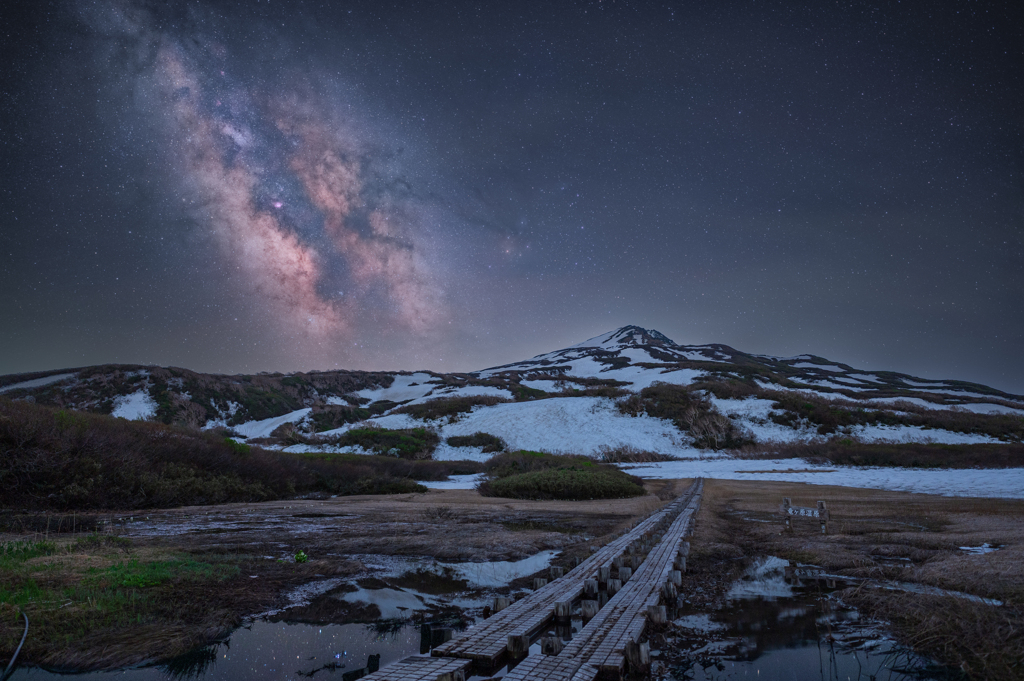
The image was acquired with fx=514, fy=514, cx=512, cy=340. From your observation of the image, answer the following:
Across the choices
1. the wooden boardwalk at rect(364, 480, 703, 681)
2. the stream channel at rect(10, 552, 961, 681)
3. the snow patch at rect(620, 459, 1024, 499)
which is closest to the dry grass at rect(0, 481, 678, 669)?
the stream channel at rect(10, 552, 961, 681)

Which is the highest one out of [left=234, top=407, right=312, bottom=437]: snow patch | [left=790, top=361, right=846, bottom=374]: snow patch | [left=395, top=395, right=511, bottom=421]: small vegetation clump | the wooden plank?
[left=790, top=361, right=846, bottom=374]: snow patch

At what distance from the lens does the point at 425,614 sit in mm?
5684

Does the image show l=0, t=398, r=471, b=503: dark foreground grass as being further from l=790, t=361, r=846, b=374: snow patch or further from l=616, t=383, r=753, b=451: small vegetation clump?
l=790, t=361, r=846, b=374: snow patch

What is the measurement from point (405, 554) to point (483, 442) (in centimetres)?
3363

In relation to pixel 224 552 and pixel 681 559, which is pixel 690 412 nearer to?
pixel 681 559

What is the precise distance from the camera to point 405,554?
9125mm

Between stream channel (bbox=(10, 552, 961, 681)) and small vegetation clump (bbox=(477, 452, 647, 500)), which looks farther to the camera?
small vegetation clump (bbox=(477, 452, 647, 500))

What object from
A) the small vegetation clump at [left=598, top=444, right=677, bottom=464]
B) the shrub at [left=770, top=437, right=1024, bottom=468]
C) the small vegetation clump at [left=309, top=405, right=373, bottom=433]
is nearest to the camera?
the shrub at [left=770, top=437, right=1024, bottom=468]

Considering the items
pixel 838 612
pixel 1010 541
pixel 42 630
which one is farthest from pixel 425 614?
pixel 1010 541

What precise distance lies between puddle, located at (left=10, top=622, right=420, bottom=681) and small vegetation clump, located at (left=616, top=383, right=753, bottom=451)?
44.3 metres

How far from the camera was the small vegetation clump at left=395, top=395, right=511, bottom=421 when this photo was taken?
2047 inches

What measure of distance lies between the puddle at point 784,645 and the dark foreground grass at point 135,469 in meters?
14.8

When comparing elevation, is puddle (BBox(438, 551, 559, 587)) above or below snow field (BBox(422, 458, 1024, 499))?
above

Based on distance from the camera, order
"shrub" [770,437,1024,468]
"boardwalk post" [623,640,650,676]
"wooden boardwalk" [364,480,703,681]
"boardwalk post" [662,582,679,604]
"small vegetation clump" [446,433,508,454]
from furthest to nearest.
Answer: "small vegetation clump" [446,433,508,454]
"shrub" [770,437,1024,468]
"boardwalk post" [662,582,679,604]
"boardwalk post" [623,640,650,676]
"wooden boardwalk" [364,480,703,681]
